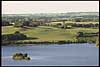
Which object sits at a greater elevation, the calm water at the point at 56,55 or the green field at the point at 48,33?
the green field at the point at 48,33

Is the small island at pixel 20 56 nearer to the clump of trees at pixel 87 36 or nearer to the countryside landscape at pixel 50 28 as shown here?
the countryside landscape at pixel 50 28

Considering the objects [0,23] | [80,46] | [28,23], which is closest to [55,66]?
[80,46]

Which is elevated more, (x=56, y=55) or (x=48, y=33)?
(x=48, y=33)

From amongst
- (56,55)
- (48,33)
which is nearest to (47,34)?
(48,33)

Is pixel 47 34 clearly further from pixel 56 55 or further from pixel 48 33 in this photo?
pixel 56 55

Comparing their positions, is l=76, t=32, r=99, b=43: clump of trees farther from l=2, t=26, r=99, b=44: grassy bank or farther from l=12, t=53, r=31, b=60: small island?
l=12, t=53, r=31, b=60: small island

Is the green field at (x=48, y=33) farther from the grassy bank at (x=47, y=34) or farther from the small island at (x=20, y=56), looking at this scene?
the small island at (x=20, y=56)

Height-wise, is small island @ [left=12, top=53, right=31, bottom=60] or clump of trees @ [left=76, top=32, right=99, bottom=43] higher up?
clump of trees @ [left=76, top=32, right=99, bottom=43]

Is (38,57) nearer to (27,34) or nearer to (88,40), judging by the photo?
(27,34)
